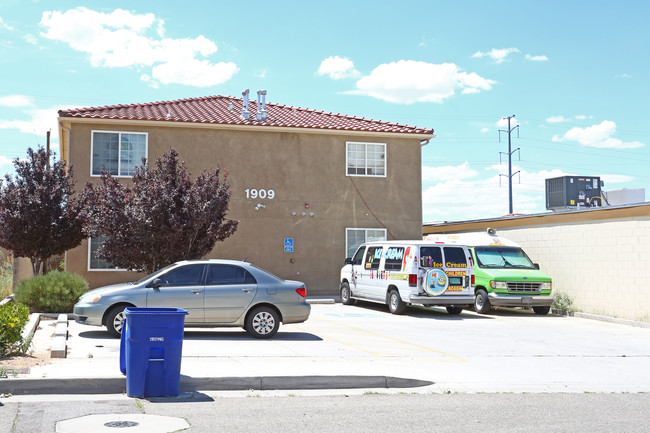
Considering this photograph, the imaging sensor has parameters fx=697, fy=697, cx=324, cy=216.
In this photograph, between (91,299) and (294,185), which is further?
(294,185)

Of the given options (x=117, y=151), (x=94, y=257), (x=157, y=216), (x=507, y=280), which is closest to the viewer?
(x=157, y=216)

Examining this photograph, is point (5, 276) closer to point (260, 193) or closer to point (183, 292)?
point (260, 193)

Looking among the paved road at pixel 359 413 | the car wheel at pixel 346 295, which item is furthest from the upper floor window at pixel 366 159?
the paved road at pixel 359 413

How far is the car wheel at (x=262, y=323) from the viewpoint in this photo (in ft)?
44.6

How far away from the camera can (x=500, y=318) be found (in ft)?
63.5

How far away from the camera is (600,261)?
66.3 ft

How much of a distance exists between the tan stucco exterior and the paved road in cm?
1497

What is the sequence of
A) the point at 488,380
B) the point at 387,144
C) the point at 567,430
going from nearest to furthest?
the point at 567,430, the point at 488,380, the point at 387,144

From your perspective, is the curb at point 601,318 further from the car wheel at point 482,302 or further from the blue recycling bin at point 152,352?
the blue recycling bin at point 152,352

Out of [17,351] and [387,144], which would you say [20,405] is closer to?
[17,351]

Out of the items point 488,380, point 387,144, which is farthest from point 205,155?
point 488,380

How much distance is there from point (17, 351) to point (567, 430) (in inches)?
305

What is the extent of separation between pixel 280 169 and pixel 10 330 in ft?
48.5

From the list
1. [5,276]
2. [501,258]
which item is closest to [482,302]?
[501,258]
